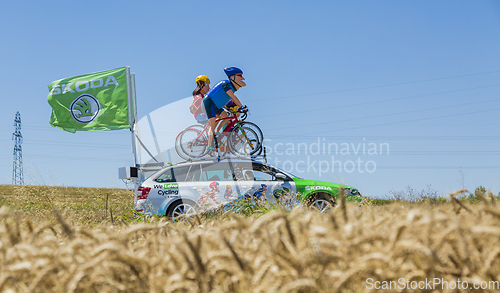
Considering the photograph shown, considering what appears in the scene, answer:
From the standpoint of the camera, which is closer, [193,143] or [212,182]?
[212,182]

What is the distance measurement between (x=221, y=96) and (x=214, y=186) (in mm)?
2396

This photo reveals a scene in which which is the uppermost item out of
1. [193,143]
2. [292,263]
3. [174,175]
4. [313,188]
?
[193,143]

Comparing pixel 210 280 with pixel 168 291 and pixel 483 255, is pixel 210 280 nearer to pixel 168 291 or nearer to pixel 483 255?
pixel 168 291

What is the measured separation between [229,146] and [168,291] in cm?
888

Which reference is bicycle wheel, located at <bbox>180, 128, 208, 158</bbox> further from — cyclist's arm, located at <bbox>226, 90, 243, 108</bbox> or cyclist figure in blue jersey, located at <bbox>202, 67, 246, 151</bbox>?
cyclist's arm, located at <bbox>226, 90, 243, 108</bbox>

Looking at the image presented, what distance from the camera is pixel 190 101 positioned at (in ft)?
36.4

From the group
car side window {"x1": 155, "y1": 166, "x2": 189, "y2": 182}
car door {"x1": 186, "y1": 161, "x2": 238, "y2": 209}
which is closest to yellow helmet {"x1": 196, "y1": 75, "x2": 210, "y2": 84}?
car door {"x1": 186, "y1": 161, "x2": 238, "y2": 209}

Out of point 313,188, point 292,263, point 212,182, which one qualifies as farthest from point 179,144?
point 292,263

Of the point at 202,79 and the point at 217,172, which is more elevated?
the point at 202,79

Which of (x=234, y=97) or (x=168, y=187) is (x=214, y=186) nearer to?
(x=168, y=187)

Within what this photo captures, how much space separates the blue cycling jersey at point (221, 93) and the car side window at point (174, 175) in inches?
75.8

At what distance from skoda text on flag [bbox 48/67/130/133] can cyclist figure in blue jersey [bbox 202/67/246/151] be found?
5017 millimetres

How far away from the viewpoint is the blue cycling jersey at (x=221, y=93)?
923 centimetres

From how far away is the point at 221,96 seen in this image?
368 inches
